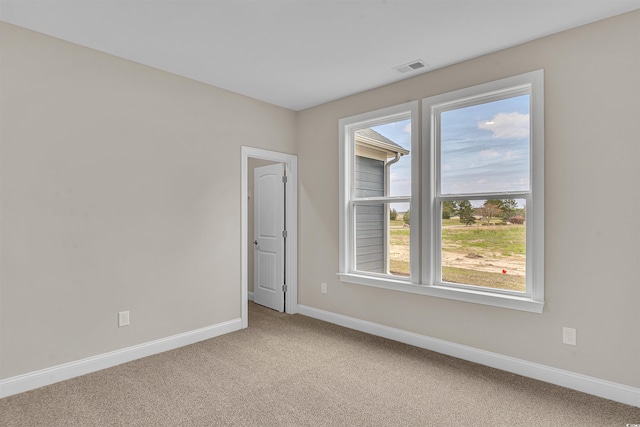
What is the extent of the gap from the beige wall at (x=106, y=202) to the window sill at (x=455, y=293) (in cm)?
144

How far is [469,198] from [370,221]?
1168 mm

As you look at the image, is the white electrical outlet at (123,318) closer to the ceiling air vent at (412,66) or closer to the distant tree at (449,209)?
the distant tree at (449,209)

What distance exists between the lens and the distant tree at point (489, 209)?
10.0ft

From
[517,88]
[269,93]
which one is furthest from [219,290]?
[517,88]

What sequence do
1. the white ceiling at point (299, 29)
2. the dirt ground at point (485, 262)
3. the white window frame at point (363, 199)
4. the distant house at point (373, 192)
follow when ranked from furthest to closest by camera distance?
1. the distant house at point (373, 192)
2. the white window frame at point (363, 199)
3. the dirt ground at point (485, 262)
4. the white ceiling at point (299, 29)

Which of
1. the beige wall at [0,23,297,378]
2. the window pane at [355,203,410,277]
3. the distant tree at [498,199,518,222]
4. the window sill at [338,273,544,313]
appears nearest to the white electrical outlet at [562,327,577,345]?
the window sill at [338,273,544,313]

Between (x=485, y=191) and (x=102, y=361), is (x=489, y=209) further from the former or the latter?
(x=102, y=361)

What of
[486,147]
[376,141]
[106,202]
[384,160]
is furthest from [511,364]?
[106,202]

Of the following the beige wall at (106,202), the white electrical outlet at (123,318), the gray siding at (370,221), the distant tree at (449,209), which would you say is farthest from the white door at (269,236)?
the distant tree at (449,209)

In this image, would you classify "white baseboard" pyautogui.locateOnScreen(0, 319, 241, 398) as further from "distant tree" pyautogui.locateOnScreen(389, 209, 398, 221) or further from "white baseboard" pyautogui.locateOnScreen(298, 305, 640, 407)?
"distant tree" pyautogui.locateOnScreen(389, 209, 398, 221)

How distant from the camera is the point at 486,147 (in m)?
3.12

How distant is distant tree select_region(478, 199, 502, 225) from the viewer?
120 inches

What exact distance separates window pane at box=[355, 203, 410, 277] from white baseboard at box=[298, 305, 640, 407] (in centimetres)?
61

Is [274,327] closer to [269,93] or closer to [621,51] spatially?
[269,93]
